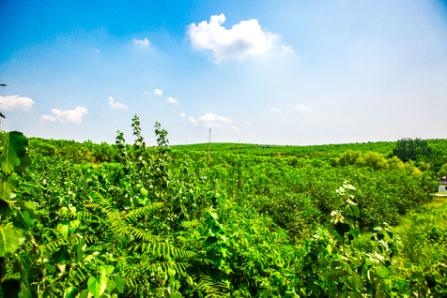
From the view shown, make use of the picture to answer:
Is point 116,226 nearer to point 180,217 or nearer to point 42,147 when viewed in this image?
point 180,217

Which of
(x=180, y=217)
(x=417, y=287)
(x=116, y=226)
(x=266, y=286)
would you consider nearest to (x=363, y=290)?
(x=417, y=287)

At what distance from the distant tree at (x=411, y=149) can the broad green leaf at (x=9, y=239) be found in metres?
40.0

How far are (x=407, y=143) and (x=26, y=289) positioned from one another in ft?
141

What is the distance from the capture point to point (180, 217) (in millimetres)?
4648

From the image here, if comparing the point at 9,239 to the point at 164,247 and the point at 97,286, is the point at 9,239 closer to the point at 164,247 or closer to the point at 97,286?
the point at 97,286

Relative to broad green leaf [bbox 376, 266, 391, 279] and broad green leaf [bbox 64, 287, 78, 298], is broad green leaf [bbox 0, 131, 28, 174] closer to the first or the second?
broad green leaf [bbox 64, 287, 78, 298]

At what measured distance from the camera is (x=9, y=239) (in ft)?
3.57

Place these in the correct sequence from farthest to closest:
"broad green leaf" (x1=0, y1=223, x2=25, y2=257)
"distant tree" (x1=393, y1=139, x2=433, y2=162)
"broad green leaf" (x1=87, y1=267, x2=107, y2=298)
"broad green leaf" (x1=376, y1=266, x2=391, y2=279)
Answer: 1. "distant tree" (x1=393, y1=139, x2=433, y2=162)
2. "broad green leaf" (x1=376, y1=266, x2=391, y2=279)
3. "broad green leaf" (x1=87, y1=267, x2=107, y2=298)
4. "broad green leaf" (x1=0, y1=223, x2=25, y2=257)

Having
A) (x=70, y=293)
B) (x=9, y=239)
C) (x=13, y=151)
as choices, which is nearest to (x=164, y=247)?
(x=70, y=293)

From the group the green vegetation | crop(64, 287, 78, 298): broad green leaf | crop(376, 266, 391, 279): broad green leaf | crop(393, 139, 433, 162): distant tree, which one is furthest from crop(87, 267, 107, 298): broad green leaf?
crop(393, 139, 433, 162): distant tree

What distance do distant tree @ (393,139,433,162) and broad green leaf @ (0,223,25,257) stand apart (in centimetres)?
3996

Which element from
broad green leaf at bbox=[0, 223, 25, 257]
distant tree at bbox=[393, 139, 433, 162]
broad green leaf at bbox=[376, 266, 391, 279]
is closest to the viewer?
broad green leaf at bbox=[0, 223, 25, 257]

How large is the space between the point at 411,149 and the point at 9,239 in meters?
41.6

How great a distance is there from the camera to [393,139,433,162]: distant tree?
34.7m
